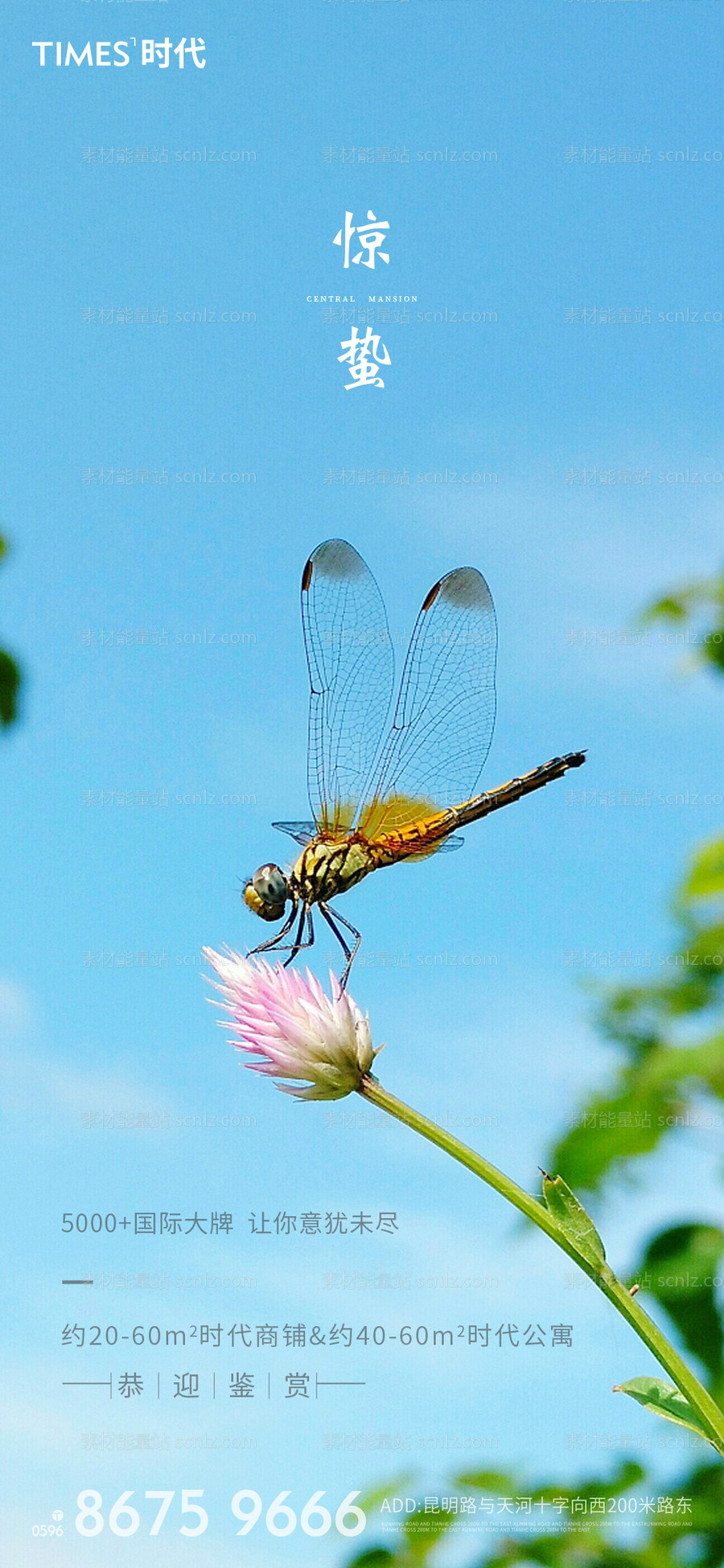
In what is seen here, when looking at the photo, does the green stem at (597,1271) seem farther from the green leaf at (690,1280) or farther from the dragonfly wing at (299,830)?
the dragonfly wing at (299,830)

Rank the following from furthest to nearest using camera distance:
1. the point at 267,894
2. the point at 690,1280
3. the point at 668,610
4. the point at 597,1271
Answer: the point at 267,894
the point at 668,610
the point at 597,1271
the point at 690,1280

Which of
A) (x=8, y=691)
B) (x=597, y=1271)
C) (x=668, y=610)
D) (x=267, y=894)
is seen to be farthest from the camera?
(x=8, y=691)

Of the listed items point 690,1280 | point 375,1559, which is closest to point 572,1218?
point 690,1280

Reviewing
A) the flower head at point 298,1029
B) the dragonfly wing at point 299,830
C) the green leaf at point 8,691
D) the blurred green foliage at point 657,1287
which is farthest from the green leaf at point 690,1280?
the green leaf at point 8,691

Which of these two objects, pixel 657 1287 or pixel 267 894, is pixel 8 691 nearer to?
pixel 267 894

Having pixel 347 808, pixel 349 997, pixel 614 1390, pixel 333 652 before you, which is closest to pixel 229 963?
pixel 349 997

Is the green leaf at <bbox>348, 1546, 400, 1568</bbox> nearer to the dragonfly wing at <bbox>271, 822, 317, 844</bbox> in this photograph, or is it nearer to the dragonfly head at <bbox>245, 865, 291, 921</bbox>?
the dragonfly head at <bbox>245, 865, 291, 921</bbox>

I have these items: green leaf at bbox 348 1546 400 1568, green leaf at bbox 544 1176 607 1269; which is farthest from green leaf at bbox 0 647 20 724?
green leaf at bbox 348 1546 400 1568
